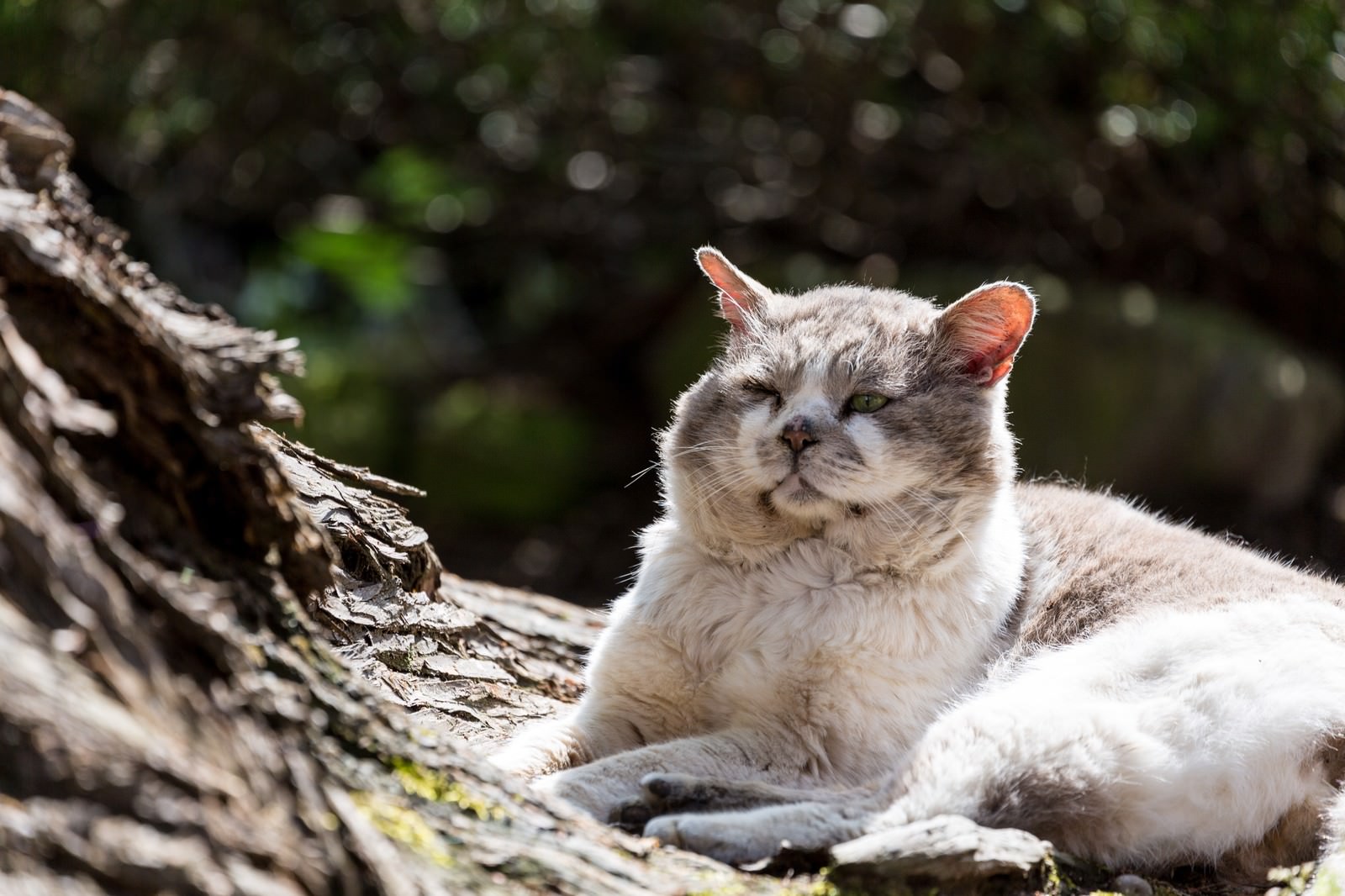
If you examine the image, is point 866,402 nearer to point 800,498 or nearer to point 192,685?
point 800,498

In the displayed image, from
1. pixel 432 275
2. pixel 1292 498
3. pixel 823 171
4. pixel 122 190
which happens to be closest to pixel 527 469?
pixel 432 275

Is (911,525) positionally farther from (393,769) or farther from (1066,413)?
(1066,413)

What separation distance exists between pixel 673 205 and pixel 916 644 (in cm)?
658

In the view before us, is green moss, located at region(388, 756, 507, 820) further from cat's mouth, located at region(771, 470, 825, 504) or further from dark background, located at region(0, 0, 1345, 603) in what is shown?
dark background, located at region(0, 0, 1345, 603)

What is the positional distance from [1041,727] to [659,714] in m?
1.09

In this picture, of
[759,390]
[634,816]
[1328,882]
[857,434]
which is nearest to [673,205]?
[759,390]

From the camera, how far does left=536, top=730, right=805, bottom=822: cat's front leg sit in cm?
283

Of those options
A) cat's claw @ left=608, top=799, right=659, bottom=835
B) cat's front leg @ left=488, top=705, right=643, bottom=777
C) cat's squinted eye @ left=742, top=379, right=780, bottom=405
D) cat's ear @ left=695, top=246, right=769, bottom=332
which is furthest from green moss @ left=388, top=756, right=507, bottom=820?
cat's ear @ left=695, top=246, right=769, bottom=332

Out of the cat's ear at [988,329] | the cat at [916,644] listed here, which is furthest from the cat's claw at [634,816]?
the cat's ear at [988,329]

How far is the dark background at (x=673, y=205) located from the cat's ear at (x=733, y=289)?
436cm

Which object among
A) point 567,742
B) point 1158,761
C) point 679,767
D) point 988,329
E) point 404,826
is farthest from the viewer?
point 988,329

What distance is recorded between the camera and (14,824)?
1.52m

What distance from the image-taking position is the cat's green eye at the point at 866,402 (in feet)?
10.8

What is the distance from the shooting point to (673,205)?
9.28 metres
